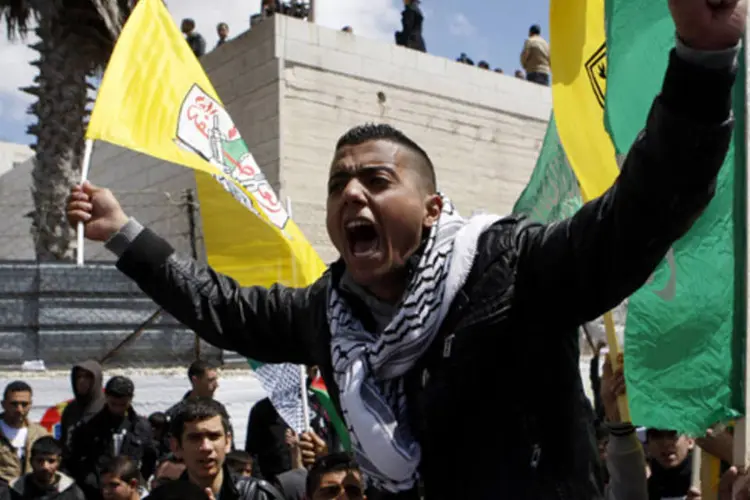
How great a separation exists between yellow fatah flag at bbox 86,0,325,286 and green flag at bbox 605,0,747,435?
7.83ft

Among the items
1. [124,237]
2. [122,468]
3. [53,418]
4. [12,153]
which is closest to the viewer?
[124,237]

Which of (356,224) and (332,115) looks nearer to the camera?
(356,224)

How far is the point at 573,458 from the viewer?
2020 millimetres

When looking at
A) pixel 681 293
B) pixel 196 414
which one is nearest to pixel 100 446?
pixel 196 414

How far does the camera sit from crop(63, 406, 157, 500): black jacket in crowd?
683 centimetres

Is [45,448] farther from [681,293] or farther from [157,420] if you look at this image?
[681,293]

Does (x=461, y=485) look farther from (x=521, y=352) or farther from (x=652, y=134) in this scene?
(x=652, y=134)

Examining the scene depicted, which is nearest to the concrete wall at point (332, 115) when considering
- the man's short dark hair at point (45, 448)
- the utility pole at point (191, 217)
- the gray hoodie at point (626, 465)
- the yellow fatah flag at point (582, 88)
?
the utility pole at point (191, 217)

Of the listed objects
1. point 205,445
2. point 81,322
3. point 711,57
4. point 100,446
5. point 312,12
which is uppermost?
point 312,12

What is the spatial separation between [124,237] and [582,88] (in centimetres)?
191

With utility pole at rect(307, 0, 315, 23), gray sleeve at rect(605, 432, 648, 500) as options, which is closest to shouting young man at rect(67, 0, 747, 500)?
gray sleeve at rect(605, 432, 648, 500)

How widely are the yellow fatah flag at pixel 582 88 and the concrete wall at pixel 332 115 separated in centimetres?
904

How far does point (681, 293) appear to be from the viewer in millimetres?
3002

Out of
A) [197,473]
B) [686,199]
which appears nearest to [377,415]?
[686,199]
